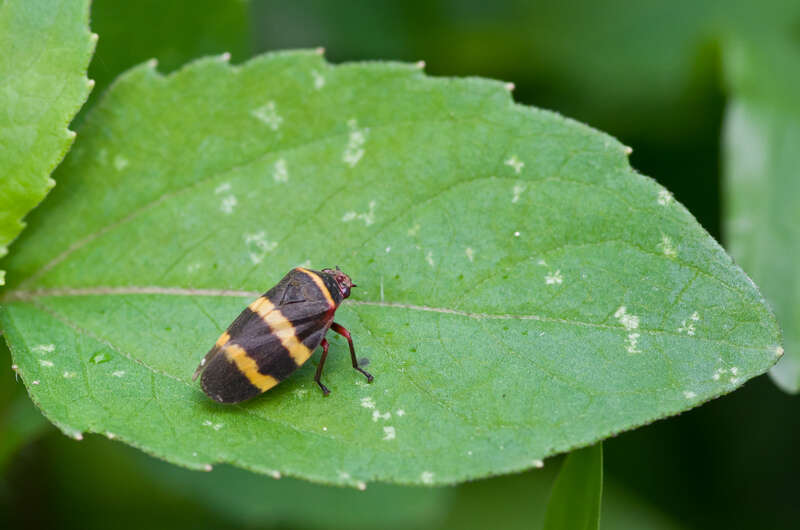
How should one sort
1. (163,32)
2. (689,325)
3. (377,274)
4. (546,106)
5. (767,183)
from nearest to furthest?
(689,325) → (377,274) → (163,32) → (767,183) → (546,106)

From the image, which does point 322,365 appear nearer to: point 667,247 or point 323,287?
point 323,287

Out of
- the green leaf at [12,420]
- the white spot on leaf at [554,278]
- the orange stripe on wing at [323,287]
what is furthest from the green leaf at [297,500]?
the white spot on leaf at [554,278]

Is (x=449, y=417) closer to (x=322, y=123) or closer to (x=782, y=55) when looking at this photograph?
(x=322, y=123)

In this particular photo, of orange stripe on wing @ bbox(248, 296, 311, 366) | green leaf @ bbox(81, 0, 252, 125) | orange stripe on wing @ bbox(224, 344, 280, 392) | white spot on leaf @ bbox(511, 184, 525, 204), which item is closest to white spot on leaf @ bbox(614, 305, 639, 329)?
white spot on leaf @ bbox(511, 184, 525, 204)

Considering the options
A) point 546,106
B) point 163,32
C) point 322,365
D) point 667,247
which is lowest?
point 546,106

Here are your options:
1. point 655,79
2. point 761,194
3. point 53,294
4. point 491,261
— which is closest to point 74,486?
point 53,294

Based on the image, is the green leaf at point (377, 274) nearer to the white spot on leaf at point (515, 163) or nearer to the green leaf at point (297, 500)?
the white spot on leaf at point (515, 163)

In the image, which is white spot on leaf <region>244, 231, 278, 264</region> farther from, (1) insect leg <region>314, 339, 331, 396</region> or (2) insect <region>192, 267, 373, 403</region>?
(1) insect leg <region>314, 339, 331, 396</region>

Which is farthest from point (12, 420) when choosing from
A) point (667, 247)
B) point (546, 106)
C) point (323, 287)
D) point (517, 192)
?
point (546, 106)
